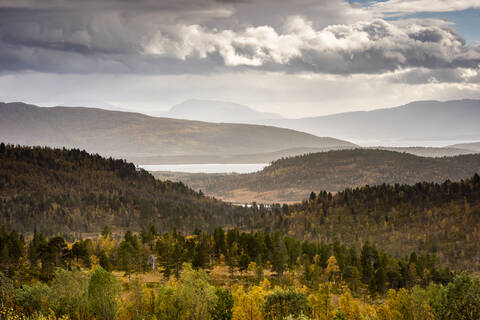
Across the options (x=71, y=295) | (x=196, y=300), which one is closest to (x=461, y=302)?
(x=196, y=300)

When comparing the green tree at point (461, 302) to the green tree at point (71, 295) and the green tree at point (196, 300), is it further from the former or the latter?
the green tree at point (71, 295)

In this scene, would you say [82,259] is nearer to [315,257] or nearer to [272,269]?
[272,269]

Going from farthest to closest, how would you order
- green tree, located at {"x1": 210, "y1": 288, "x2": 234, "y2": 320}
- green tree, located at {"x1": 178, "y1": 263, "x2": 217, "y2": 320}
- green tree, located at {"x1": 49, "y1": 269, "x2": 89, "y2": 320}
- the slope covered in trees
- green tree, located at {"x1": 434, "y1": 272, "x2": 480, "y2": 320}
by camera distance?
green tree, located at {"x1": 210, "y1": 288, "x2": 234, "y2": 320} < green tree, located at {"x1": 178, "y1": 263, "x2": 217, "y2": 320} < the slope covered in trees < green tree, located at {"x1": 49, "y1": 269, "x2": 89, "y2": 320} < green tree, located at {"x1": 434, "y1": 272, "x2": 480, "y2": 320}

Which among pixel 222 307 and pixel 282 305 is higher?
pixel 282 305

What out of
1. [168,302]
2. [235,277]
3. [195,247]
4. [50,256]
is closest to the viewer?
[168,302]

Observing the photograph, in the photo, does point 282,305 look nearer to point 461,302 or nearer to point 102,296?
point 461,302

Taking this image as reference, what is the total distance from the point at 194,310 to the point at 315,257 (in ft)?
267

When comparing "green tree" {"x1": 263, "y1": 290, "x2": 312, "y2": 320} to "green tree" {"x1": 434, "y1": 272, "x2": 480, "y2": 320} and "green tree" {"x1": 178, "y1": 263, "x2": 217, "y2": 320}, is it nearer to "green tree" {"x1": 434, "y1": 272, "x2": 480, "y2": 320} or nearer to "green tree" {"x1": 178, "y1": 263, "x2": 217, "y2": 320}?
"green tree" {"x1": 178, "y1": 263, "x2": 217, "y2": 320}

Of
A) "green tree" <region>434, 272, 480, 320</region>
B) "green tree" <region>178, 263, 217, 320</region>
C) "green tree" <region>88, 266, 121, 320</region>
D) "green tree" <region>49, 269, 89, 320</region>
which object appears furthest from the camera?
"green tree" <region>178, 263, 217, 320</region>

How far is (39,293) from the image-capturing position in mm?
112562

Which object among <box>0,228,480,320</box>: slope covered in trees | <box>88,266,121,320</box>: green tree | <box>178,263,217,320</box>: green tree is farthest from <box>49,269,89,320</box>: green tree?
<box>178,263,217,320</box>: green tree

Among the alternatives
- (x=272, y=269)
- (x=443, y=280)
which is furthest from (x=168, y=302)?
(x=443, y=280)

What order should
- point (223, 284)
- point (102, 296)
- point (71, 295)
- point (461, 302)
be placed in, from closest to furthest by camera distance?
1. point (461, 302)
2. point (102, 296)
3. point (71, 295)
4. point (223, 284)

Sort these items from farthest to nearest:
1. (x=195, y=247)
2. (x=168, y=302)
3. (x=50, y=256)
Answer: (x=195, y=247) < (x=50, y=256) < (x=168, y=302)
